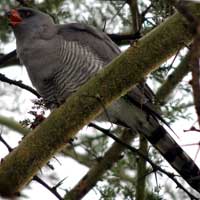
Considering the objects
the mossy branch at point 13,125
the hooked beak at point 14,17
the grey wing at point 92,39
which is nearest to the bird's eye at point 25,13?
the hooked beak at point 14,17

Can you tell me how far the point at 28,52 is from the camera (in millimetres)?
3830

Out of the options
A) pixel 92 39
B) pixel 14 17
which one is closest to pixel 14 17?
pixel 14 17

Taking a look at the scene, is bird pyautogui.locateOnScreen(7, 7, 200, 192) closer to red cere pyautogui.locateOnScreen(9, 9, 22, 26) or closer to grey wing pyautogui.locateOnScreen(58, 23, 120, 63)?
grey wing pyautogui.locateOnScreen(58, 23, 120, 63)

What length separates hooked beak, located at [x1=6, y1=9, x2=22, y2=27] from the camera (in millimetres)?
4176

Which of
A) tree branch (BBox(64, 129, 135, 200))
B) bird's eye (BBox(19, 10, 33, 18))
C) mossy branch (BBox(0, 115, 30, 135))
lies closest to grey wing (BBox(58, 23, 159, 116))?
bird's eye (BBox(19, 10, 33, 18))

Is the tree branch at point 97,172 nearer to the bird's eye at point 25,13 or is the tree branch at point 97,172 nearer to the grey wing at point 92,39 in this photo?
the grey wing at point 92,39

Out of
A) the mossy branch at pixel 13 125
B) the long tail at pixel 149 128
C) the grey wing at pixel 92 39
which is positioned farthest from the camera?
the mossy branch at pixel 13 125

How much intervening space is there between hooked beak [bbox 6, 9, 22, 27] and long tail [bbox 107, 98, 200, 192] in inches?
44.4

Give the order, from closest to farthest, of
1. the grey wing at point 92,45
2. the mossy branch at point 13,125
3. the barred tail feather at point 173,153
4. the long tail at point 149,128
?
the barred tail feather at point 173,153 → the long tail at point 149,128 → the grey wing at point 92,45 → the mossy branch at point 13,125

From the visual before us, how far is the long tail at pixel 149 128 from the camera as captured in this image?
351cm

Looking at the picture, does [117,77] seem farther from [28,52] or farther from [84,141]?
[84,141]

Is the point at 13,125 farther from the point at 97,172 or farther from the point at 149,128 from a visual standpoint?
the point at 149,128

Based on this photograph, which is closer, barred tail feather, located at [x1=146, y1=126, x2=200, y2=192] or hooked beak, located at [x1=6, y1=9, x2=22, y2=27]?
barred tail feather, located at [x1=146, y1=126, x2=200, y2=192]

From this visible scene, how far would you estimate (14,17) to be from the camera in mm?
4227
